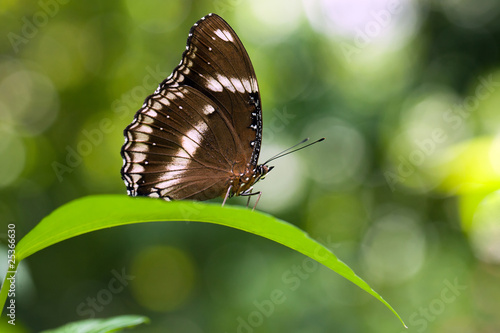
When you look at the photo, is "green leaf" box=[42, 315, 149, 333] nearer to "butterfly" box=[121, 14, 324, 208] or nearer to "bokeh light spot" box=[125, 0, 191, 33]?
"butterfly" box=[121, 14, 324, 208]

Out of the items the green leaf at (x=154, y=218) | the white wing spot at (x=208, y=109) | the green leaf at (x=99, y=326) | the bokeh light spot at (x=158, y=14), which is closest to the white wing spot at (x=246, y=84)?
the white wing spot at (x=208, y=109)

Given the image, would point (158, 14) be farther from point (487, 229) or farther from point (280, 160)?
point (487, 229)

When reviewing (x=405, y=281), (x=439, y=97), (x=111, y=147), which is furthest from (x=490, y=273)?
(x=111, y=147)

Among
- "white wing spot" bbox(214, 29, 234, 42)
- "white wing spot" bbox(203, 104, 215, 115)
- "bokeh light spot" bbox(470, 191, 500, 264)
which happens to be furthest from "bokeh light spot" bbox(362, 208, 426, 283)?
"white wing spot" bbox(214, 29, 234, 42)

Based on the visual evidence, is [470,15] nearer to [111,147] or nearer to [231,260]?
[231,260]

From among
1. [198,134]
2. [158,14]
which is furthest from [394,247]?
[158,14]

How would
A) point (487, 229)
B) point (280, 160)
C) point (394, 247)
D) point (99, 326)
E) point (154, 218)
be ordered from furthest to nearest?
point (394, 247)
point (280, 160)
point (487, 229)
point (99, 326)
point (154, 218)

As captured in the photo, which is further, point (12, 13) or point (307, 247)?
point (12, 13)
